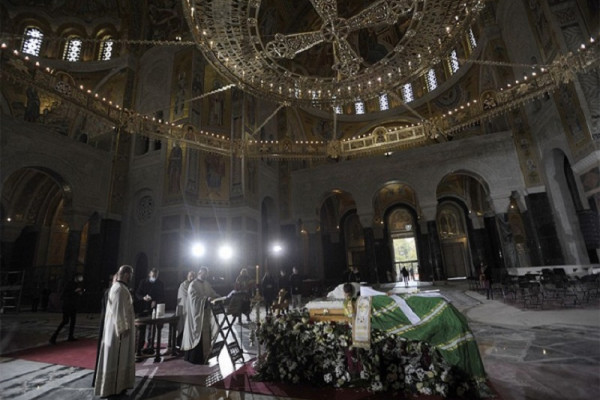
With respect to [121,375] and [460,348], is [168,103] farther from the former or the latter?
[460,348]

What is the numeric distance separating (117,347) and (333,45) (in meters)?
6.34

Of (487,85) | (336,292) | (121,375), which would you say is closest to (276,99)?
(336,292)

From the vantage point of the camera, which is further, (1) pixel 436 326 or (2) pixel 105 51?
(2) pixel 105 51

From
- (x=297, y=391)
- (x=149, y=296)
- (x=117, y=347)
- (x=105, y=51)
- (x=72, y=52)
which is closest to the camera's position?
(x=297, y=391)

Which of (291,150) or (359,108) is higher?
(359,108)

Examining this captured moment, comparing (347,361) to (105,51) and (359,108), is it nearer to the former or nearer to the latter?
(359,108)

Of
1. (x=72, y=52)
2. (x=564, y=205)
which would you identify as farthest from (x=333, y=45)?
(x=72, y=52)

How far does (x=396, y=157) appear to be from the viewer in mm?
16453

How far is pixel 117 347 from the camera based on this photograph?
381 cm

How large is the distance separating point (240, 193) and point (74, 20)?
1503cm

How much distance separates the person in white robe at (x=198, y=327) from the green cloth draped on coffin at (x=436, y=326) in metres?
3.06

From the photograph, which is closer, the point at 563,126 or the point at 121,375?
the point at 121,375

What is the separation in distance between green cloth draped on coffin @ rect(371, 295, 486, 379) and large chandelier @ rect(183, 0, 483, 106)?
14.0ft

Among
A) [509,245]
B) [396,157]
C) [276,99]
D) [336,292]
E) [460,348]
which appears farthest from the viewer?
[396,157]
